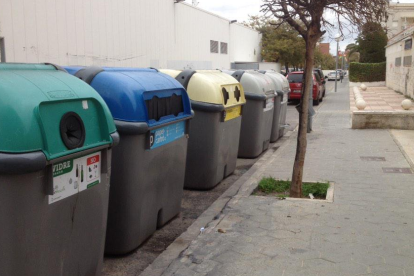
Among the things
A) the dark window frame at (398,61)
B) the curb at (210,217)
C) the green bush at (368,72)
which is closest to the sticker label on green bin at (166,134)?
the curb at (210,217)

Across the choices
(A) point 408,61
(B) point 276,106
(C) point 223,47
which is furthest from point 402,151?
(A) point 408,61

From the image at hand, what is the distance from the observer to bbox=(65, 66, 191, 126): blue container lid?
4570 mm

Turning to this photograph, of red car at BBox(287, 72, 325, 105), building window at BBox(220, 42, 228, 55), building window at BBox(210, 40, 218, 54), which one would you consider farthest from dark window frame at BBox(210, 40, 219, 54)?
red car at BBox(287, 72, 325, 105)

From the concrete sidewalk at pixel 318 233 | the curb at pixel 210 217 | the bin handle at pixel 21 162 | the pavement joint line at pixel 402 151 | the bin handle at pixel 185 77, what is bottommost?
the curb at pixel 210 217

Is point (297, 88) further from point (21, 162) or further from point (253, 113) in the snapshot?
point (21, 162)

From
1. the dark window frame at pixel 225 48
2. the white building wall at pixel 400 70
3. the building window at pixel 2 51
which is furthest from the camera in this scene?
the dark window frame at pixel 225 48

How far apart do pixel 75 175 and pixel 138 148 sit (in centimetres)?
124

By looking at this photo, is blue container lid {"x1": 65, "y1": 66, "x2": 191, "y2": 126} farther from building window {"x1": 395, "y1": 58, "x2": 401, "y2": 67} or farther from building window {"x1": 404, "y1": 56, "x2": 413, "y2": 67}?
building window {"x1": 395, "y1": 58, "x2": 401, "y2": 67}

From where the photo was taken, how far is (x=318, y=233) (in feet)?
17.2

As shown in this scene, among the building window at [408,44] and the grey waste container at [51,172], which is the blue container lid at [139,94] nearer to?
the grey waste container at [51,172]

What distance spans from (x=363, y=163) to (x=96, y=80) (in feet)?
19.4

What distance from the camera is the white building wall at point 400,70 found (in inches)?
1020

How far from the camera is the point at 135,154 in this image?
15.2 feet

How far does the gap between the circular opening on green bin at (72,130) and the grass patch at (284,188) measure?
398 centimetres
